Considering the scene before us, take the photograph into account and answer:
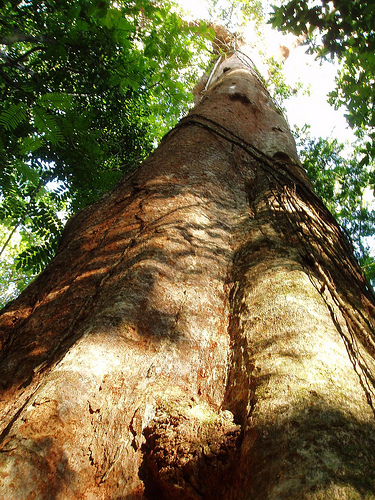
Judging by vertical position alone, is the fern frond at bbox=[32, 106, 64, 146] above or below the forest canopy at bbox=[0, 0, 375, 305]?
below

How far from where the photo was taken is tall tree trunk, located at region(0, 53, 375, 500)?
918mm

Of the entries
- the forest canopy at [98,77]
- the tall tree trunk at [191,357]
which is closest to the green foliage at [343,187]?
the forest canopy at [98,77]

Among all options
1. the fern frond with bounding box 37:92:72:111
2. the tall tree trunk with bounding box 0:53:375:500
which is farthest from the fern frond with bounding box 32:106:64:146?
the tall tree trunk with bounding box 0:53:375:500

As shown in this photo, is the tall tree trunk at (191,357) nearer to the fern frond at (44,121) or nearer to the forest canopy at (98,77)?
the fern frond at (44,121)

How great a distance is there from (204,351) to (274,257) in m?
0.62

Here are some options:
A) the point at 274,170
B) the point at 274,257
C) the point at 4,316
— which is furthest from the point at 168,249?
the point at 274,170

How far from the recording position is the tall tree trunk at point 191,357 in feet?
3.01

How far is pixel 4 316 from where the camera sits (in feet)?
5.57

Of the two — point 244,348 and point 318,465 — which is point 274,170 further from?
point 318,465

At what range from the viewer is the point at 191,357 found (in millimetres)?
1340

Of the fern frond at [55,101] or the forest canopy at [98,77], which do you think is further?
the forest canopy at [98,77]

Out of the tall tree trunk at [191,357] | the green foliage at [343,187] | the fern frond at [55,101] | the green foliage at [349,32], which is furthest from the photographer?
the green foliage at [343,187]

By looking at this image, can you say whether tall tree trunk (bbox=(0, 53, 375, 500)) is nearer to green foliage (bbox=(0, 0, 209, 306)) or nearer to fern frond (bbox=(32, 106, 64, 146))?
fern frond (bbox=(32, 106, 64, 146))

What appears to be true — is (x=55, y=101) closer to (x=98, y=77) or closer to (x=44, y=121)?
(x=44, y=121)
